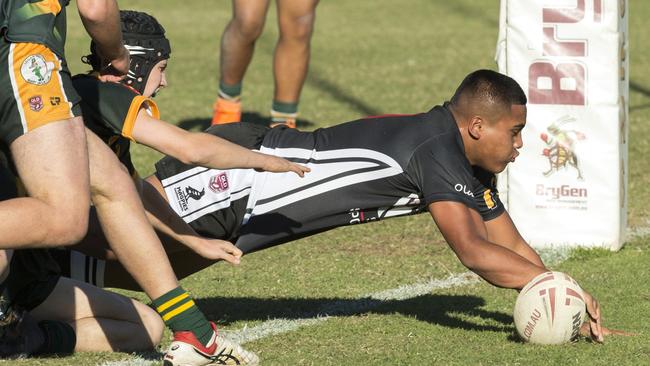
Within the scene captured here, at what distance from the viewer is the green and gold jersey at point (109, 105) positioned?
470 centimetres

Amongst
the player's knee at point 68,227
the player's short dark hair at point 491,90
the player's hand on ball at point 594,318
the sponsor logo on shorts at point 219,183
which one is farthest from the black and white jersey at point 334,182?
the player's knee at point 68,227

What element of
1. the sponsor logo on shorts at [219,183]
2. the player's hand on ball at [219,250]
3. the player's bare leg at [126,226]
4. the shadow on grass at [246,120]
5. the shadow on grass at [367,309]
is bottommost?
the shadow on grass at [246,120]

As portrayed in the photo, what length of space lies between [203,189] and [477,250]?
131 cm

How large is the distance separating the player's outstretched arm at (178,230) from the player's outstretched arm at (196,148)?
1.63 feet

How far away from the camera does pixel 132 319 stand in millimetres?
5234

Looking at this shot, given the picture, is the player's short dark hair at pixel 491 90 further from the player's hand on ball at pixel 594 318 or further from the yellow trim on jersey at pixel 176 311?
the yellow trim on jersey at pixel 176 311

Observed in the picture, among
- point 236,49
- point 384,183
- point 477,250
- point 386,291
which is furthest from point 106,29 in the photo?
point 236,49

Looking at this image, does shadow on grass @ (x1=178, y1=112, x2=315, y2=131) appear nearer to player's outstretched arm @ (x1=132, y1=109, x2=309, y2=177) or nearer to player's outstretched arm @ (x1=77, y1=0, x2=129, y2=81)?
player's outstretched arm @ (x1=77, y1=0, x2=129, y2=81)

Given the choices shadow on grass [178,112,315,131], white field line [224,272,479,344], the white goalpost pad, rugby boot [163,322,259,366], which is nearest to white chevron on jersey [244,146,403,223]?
white field line [224,272,479,344]

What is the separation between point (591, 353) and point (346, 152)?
4.29 feet

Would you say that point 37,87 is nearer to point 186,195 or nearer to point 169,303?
point 169,303

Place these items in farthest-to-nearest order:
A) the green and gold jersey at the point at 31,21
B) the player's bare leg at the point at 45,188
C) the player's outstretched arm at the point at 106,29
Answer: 1. the player's outstretched arm at the point at 106,29
2. the green and gold jersey at the point at 31,21
3. the player's bare leg at the point at 45,188

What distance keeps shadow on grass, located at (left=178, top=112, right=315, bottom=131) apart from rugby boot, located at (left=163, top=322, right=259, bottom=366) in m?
5.76

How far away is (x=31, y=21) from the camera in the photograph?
4.43 m
